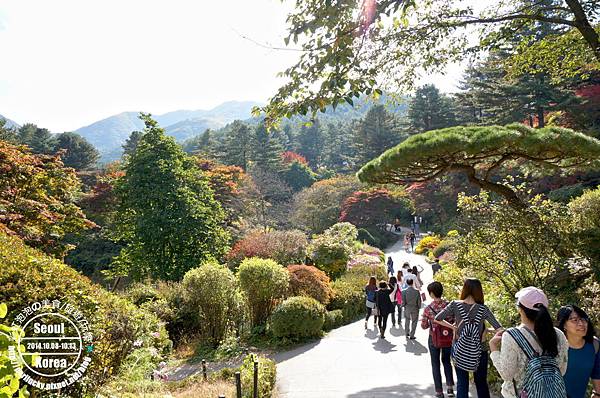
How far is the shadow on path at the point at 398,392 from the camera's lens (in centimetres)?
507

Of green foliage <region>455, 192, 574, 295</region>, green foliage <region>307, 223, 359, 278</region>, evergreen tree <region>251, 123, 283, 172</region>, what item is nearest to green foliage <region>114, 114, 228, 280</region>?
green foliage <region>307, 223, 359, 278</region>

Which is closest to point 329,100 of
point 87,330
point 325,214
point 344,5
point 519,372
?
point 344,5

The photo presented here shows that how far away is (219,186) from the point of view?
2500cm

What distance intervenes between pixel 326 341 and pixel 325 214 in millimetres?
23376

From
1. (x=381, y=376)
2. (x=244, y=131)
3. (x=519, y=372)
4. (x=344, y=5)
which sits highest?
(x=244, y=131)

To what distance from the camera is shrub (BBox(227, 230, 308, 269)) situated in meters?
15.1

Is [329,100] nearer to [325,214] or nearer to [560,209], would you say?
[560,209]

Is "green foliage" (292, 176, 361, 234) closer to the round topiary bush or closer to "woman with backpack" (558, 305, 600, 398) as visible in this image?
the round topiary bush

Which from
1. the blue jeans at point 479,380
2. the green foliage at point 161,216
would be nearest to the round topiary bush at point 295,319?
the blue jeans at point 479,380

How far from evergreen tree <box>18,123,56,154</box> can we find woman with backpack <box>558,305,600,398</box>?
4233 cm

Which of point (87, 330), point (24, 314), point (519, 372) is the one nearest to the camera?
point (519, 372)

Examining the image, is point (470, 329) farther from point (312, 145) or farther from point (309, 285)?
point (312, 145)

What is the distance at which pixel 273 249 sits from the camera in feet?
50.0

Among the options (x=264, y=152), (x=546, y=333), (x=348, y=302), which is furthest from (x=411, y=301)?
(x=264, y=152)
